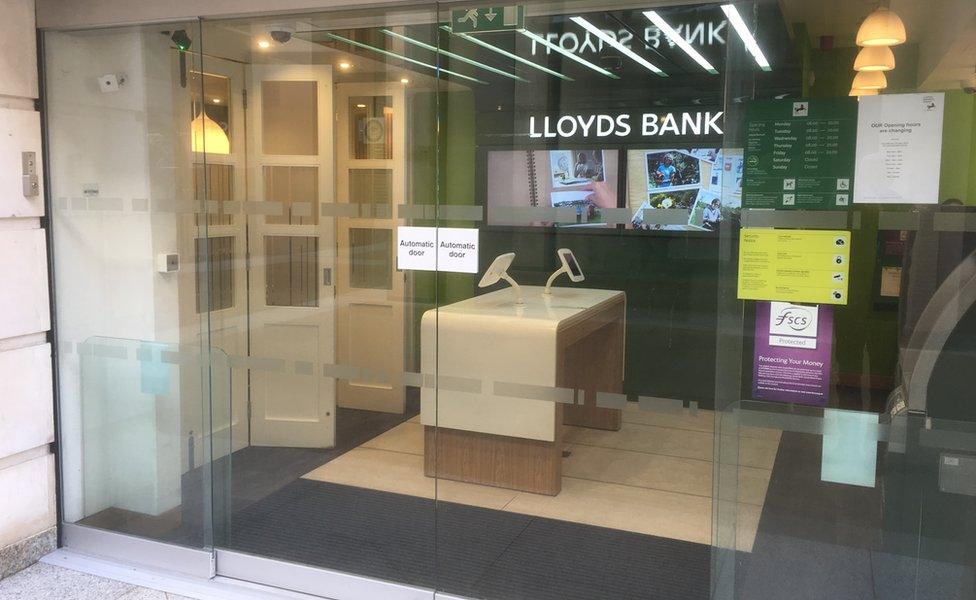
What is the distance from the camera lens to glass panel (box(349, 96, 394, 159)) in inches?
133

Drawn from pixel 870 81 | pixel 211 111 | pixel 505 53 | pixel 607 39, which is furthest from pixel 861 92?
pixel 211 111

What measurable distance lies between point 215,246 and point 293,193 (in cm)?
46

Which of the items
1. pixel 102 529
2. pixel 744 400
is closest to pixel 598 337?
pixel 744 400

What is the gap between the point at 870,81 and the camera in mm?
2662

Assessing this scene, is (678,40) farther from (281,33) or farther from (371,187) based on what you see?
(281,33)

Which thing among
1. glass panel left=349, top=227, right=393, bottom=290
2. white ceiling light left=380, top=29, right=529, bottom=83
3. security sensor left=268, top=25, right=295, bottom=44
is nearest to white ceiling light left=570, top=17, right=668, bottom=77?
white ceiling light left=380, top=29, right=529, bottom=83

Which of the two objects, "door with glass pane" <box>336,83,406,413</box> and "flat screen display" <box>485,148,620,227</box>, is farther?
"door with glass pane" <box>336,83,406,413</box>

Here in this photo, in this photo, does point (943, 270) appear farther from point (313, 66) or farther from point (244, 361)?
point (244, 361)

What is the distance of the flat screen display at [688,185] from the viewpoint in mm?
2916

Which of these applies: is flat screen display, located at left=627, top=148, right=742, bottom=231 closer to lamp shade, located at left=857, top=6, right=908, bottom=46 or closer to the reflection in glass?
lamp shade, located at left=857, top=6, right=908, bottom=46

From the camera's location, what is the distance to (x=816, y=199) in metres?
2.77

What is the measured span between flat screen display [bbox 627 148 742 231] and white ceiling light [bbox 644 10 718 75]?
28cm

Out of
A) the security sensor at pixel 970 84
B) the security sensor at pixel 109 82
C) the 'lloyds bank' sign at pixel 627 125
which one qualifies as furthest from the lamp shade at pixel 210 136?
the security sensor at pixel 970 84

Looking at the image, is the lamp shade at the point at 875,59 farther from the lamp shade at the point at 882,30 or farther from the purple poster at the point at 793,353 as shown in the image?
the purple poster at the point at 793,353
